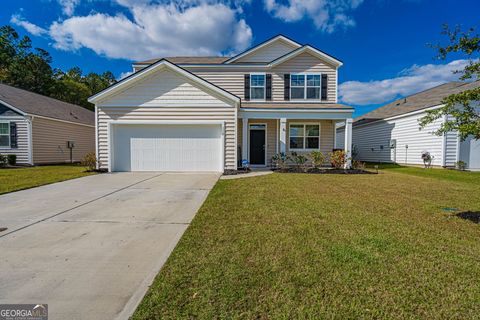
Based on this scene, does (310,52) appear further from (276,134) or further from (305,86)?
(276,134)

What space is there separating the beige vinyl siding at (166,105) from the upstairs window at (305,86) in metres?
4.66

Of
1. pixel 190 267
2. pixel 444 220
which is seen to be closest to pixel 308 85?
pixel 444 220

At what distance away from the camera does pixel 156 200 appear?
553 centimetres

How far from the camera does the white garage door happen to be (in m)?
10.4

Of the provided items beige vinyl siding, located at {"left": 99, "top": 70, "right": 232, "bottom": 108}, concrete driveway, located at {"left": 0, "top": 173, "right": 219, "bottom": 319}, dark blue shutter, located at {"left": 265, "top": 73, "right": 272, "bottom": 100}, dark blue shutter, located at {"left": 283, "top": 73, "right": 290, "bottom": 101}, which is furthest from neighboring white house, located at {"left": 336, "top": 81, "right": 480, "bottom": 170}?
concrete driveway, located at {"left": 0, "top": 173, "right": 219, "bottom": 319}

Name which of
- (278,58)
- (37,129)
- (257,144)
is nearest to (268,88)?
(278,58)

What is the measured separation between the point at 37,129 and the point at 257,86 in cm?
1368

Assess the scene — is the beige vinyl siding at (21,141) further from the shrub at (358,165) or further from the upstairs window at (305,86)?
the shrub at (358,165)

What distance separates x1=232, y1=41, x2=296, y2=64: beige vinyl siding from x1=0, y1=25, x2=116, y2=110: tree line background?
32.3m

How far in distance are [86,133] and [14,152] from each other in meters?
5.22

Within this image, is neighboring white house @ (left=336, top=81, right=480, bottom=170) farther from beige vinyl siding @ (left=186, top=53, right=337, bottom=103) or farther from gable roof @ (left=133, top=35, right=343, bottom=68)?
gable roof @ (left=133, top=35, right=343, bottom=68)

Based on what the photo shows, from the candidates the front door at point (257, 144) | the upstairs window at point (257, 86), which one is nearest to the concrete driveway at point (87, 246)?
the front door at point (257, 144)

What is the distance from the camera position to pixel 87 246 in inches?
122

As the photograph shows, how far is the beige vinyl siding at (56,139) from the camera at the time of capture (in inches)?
556
